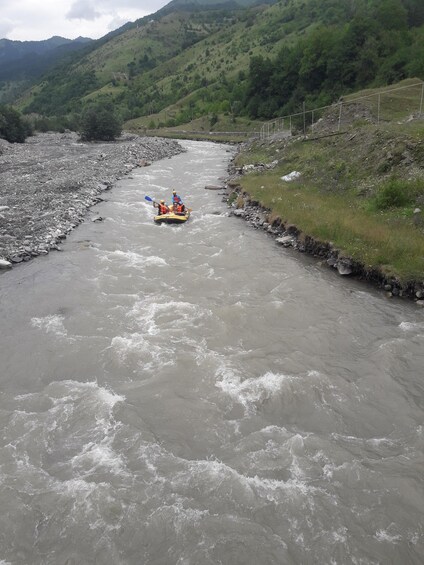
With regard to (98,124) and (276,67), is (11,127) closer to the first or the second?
(98,124)

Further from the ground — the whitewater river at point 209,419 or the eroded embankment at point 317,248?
the eroded embankment at point 317,248

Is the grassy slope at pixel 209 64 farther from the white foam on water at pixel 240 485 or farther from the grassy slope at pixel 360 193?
the white foam on water at pixel 240 485

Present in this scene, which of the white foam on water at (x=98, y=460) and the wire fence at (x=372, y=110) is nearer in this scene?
the white foam on water at (x=98, y=460)

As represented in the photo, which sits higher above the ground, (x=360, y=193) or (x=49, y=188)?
(x=49, y=188)

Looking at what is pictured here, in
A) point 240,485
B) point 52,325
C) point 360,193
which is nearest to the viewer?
point 240,485

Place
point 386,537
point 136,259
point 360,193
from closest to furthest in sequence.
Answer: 1. point 386,537
2. point 136,259
3. point 360,193

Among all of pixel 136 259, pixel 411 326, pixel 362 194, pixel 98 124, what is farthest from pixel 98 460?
pixel 98 124

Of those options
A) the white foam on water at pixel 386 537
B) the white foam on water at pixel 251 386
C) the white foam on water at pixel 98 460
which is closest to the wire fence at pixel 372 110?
the white foam on water at pixel 251 386

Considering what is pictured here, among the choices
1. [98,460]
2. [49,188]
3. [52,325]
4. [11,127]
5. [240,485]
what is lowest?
[240,485]
